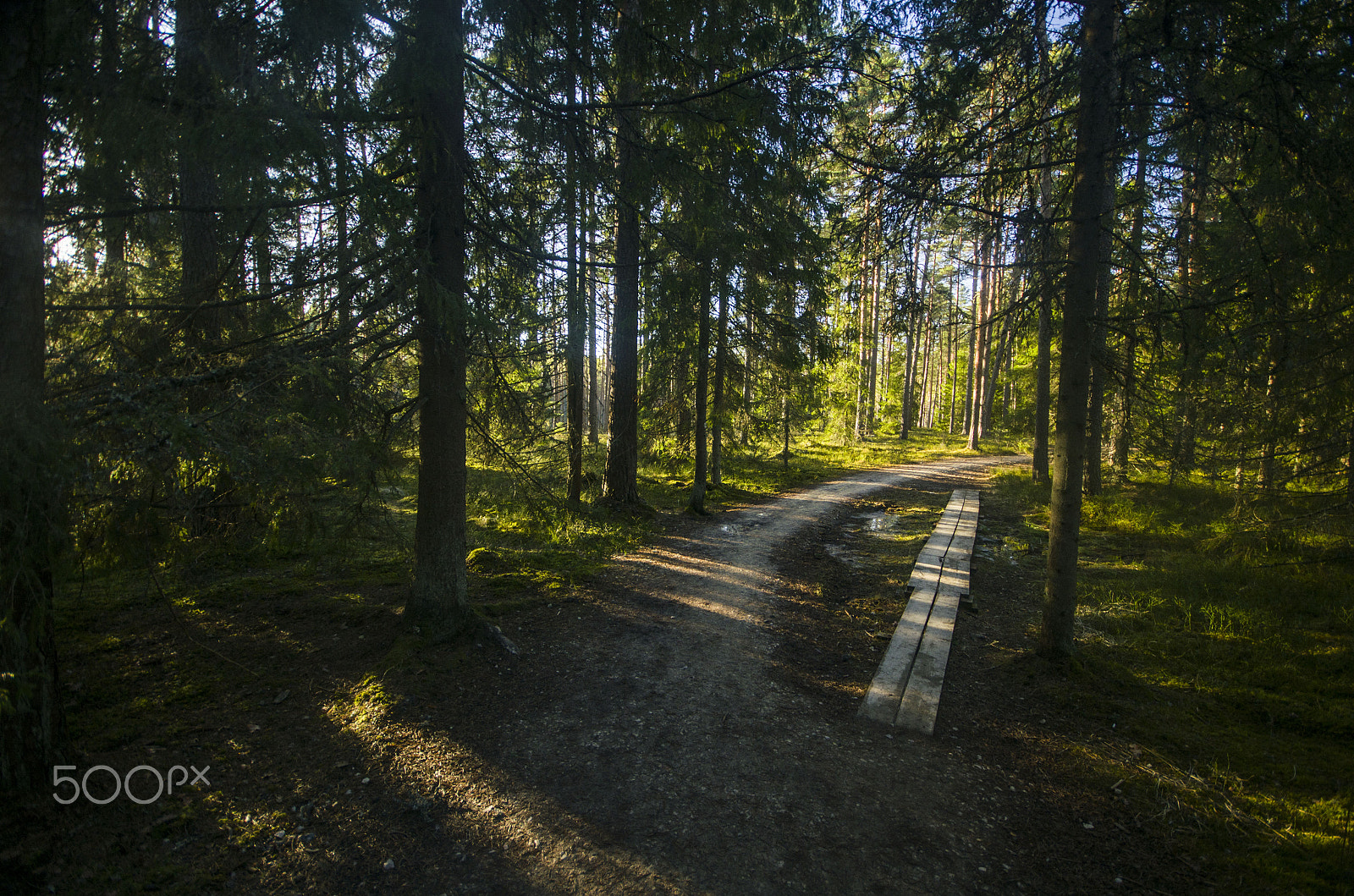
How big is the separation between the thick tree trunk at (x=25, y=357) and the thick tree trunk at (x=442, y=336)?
2237 mm

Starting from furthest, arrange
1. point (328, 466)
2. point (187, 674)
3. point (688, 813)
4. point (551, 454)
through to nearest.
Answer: point (551, 454), point (187, 674), point (328, 466), point (688, 813)

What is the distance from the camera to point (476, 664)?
558cm

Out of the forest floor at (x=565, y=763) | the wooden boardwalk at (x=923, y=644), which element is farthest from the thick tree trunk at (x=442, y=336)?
the wooden boardwalk at (x=923, y=644)

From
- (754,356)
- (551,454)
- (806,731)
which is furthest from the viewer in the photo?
(754,356)

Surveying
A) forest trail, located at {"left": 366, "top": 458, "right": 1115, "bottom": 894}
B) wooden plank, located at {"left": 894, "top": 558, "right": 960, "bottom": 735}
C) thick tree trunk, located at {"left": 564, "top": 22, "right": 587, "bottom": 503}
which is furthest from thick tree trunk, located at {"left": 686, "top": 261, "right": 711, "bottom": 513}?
forest trail, located at {"left": 366, "top": 458, "right": 1115, "bottom": 894}

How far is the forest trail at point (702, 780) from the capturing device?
10.9ft

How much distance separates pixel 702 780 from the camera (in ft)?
13.6

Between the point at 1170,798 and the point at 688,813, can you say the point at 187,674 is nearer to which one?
the point at 688,813

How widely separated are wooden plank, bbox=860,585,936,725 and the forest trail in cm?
17

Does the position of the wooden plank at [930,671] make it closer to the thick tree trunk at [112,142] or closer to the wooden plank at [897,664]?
the wooden plank at [897,664]

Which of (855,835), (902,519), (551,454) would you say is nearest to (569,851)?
(855,835)

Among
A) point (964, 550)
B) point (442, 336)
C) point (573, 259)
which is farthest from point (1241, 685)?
point (442, 336)

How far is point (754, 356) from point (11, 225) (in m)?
12.7

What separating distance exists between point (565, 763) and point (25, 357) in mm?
4305
